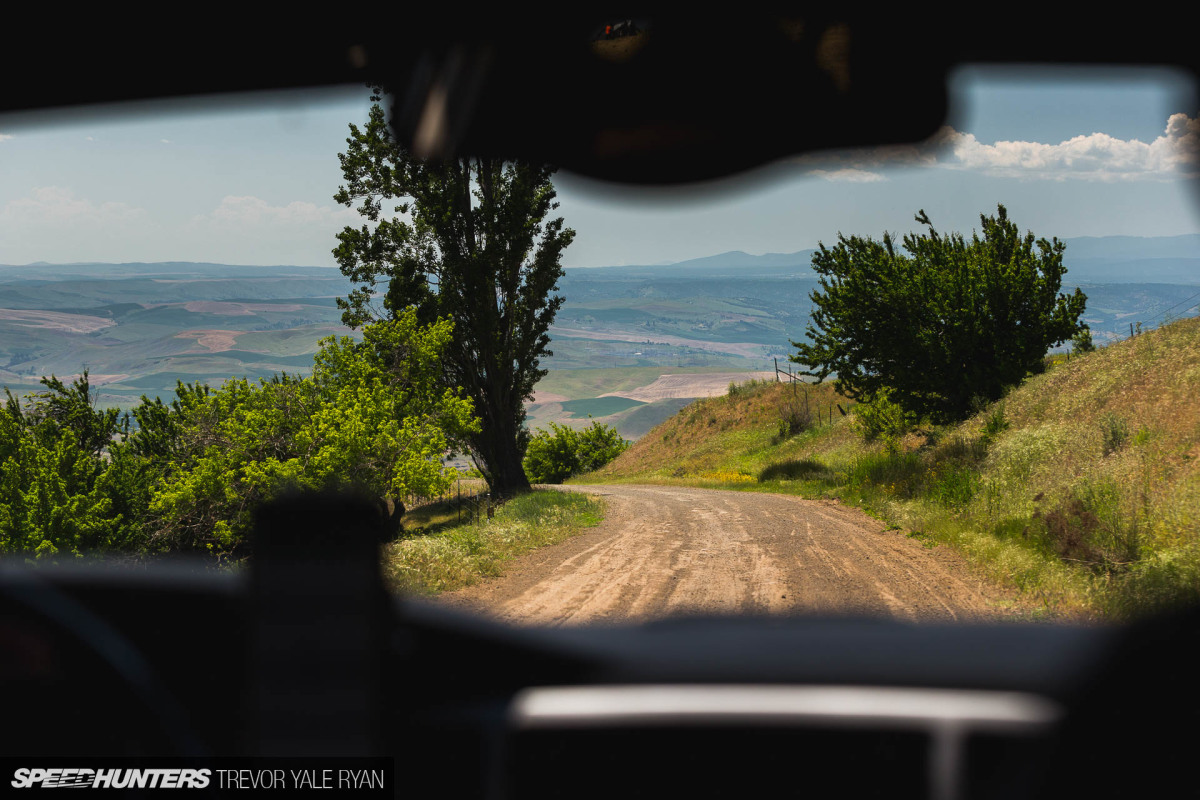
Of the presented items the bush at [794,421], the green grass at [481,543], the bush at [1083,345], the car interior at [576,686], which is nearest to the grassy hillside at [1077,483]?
the bush at [1083,345]

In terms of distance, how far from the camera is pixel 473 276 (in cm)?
2078

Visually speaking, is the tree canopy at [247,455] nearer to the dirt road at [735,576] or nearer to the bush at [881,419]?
the dirt road at [735,576]

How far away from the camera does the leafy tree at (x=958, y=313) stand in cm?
2233

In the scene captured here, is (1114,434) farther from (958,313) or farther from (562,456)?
(562,456)

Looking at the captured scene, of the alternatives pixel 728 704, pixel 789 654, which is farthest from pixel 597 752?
pixel 789 654

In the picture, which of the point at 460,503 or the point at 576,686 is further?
the point at 460,503

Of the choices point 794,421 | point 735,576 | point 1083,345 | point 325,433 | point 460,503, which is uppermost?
point 1083,345

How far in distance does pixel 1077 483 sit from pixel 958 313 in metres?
12.3

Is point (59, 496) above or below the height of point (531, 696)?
below

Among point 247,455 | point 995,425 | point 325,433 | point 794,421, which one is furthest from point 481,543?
point 794,421

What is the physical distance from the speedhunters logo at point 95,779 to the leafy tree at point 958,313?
76.4 feet

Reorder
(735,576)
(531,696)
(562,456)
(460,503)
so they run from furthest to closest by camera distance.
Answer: (562,456), (460,503), (735,576), (531,696)

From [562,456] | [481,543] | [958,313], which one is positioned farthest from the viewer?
[562,456]

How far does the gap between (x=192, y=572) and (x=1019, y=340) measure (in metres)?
24.9
